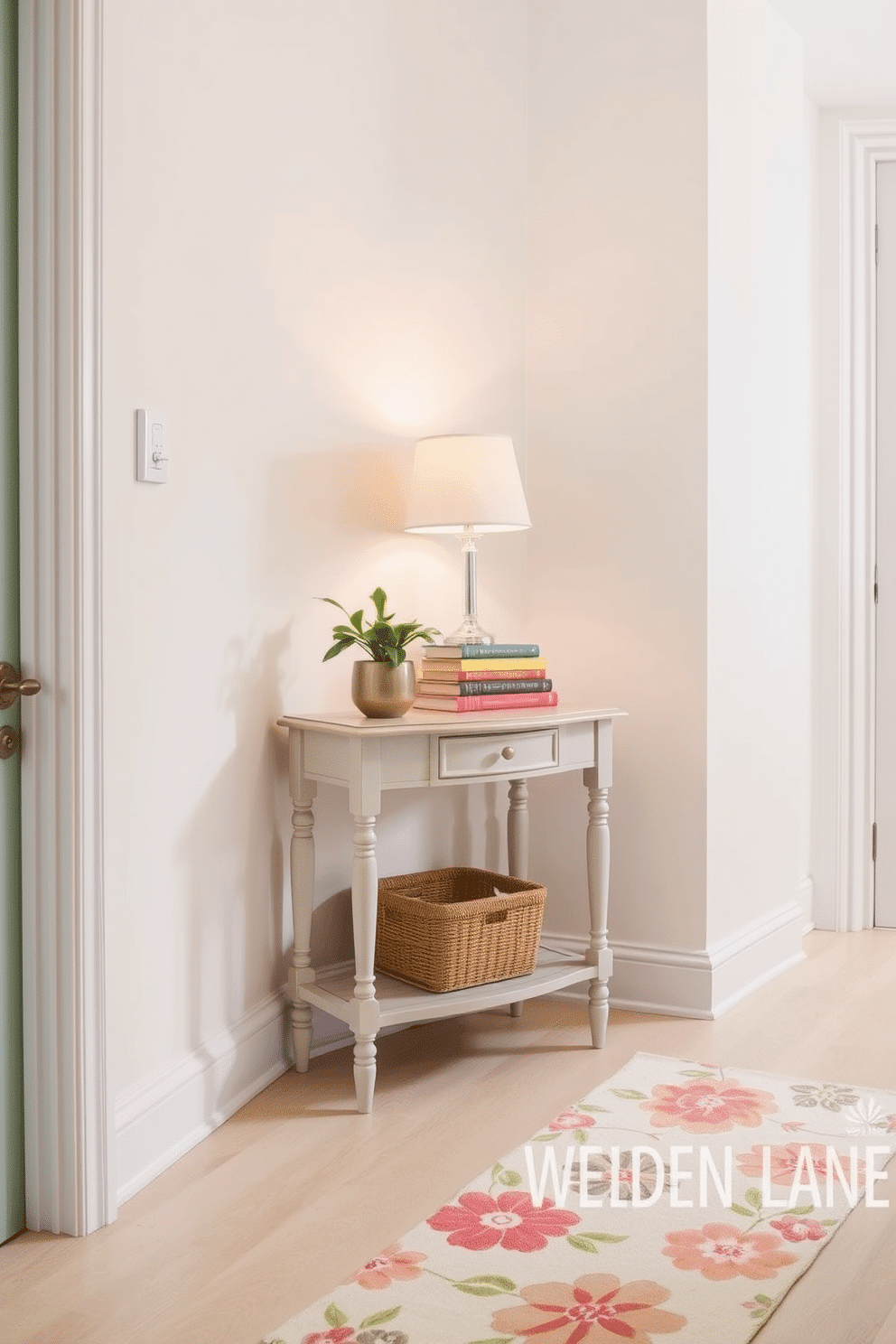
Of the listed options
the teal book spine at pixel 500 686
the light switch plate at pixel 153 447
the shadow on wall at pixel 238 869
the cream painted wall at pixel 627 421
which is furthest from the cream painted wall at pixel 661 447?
the light switch plate at pixel 153 447

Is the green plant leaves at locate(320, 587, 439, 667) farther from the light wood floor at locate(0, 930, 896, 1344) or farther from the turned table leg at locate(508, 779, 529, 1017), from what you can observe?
the light wood floor at locate(0, 930, 896, 1344)

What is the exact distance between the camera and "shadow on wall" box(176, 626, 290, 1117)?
240 cm

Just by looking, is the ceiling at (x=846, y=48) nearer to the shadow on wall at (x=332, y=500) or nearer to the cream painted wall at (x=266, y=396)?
the cream painted wall at (x=266, y=396)

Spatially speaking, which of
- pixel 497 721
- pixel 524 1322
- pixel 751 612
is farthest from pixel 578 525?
pixel 524 1322

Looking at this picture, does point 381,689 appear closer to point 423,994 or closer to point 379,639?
point 379,639

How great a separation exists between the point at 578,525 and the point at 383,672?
951mm

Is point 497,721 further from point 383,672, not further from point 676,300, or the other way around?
point 676,300

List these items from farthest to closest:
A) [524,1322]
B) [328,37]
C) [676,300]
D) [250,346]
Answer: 1. [676,300]
2. [328,37]
3. [250,346]
4. [524,1322]

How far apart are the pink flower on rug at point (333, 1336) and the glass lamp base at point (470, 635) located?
4.80 feet

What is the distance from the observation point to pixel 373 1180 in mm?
2186

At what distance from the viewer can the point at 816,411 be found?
4.09 meters

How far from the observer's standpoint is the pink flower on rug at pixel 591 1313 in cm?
171

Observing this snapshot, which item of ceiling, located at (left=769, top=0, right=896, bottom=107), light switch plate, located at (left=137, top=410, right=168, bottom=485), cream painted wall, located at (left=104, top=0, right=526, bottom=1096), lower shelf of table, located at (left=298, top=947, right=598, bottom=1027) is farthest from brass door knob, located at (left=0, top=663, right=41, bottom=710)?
ceiling, located at (left=769, top=0, right=896, bottom=107)

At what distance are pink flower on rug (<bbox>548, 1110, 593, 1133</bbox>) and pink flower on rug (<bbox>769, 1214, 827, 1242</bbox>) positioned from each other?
0.46 meters
